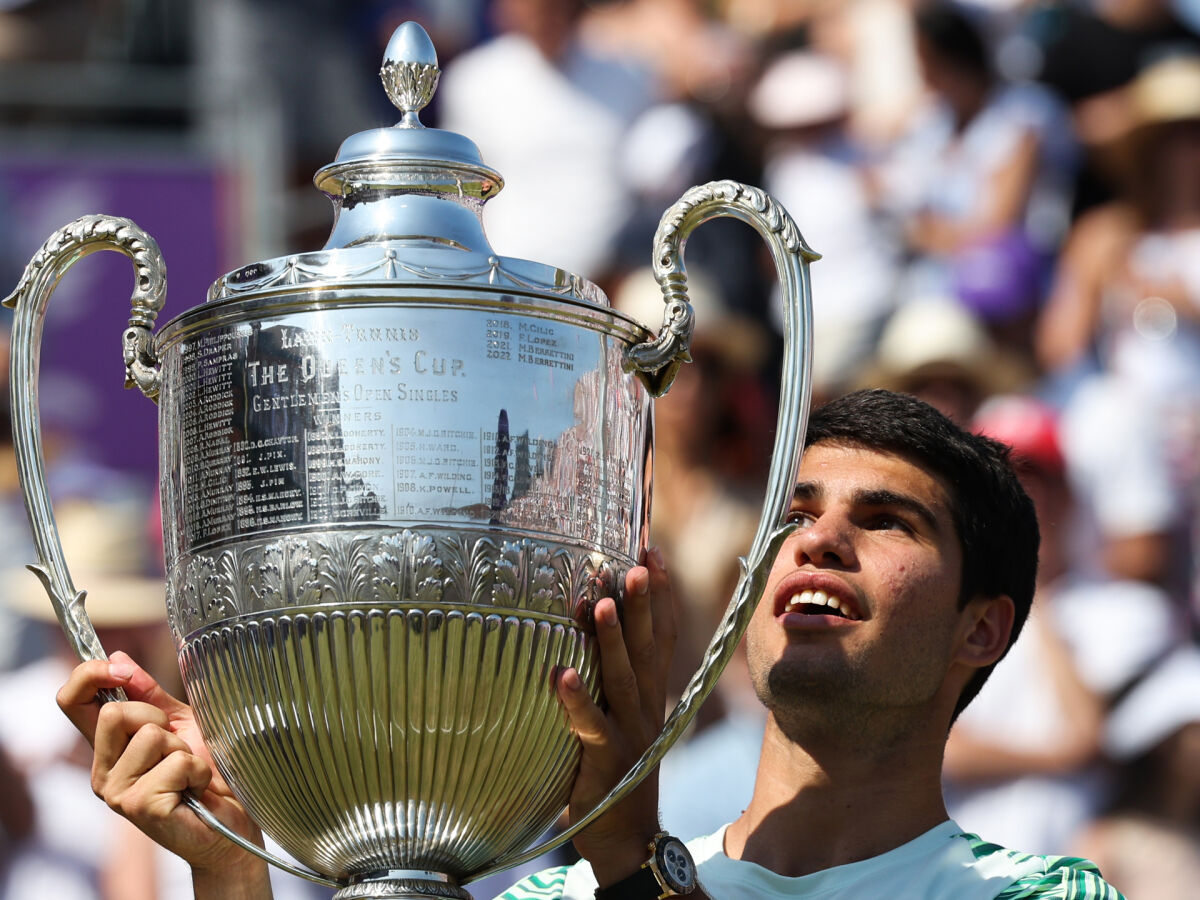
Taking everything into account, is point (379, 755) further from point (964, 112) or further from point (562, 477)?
point (964, 112)

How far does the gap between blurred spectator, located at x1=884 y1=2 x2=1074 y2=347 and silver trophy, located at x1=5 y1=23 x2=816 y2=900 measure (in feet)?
13.9

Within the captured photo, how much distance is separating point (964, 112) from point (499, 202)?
4.93 feet

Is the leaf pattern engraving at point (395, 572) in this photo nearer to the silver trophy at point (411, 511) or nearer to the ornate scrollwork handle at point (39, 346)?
the silver trophy at point (411, 511)

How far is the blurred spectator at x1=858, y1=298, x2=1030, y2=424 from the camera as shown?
20.0ft

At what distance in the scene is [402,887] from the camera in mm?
2258

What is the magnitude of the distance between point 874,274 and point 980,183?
433 millimetres

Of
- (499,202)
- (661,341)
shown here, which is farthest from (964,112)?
(661,341)

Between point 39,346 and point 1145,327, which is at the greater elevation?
point 1145,327

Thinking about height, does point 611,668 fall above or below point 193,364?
below

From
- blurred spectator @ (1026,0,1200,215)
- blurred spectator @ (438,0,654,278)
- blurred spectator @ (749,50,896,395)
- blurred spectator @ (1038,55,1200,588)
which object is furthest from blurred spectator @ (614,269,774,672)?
blurred spectator @ (1026,0,1200,215)

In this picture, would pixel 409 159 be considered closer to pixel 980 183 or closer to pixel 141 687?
pixel 141 687

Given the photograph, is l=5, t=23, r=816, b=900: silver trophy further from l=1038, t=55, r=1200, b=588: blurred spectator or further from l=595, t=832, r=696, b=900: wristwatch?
l=1038, t=55, r=1200, b=588: blurred spectator

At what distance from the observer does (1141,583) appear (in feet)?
19.2

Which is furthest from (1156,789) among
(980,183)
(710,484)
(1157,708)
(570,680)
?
(570,680)
